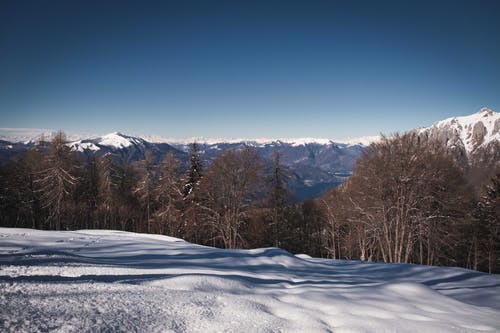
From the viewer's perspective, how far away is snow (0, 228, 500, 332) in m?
3.32

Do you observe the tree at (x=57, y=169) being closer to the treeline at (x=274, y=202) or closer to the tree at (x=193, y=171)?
the treeline at (x=274, y=202)

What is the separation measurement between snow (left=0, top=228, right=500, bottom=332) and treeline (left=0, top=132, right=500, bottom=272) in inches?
345

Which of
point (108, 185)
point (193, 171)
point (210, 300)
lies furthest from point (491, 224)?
point (108, 185)

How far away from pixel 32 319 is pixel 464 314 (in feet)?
20.2

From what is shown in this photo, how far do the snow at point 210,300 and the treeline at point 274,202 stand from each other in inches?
345

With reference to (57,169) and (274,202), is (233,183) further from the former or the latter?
(57,169)

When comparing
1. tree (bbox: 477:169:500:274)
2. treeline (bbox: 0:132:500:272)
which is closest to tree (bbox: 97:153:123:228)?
treeline (bbox: 0:132:500:272)

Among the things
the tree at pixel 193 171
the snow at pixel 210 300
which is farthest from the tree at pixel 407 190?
the tree at pixel 193 171

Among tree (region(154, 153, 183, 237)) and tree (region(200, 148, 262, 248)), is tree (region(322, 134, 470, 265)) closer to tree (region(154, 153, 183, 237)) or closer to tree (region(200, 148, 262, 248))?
tree (region(200, 148, 262, 248))

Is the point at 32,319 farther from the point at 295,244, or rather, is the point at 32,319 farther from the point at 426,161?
the point at 295,244

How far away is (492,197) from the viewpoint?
82.1ft

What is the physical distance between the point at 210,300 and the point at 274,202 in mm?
22287

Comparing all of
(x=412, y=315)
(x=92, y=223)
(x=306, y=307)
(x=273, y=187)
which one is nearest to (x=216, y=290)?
(x=306, y=307)

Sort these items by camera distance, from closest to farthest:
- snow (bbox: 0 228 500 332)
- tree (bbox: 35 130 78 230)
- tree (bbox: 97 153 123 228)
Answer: snow (bbox: 0 228 500 332), tree (bbox: 35 130 78 230), tree (bbox: 97 153 123 228)
